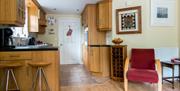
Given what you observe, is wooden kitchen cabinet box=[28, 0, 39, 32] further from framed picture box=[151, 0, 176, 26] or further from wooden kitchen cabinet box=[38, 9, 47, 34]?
framed picture box=[151, 0, 176, 26]

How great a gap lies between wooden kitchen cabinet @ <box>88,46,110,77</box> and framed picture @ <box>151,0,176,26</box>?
1481 mm

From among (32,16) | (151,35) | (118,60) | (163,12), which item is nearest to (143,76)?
(118,60)

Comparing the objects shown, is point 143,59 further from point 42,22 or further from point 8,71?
point 42,22

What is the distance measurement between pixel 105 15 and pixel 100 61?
4.34ft

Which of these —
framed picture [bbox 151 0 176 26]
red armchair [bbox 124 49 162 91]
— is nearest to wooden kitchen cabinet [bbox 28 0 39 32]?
red armchair [bbox 124 49 162 91]

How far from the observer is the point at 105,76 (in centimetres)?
525

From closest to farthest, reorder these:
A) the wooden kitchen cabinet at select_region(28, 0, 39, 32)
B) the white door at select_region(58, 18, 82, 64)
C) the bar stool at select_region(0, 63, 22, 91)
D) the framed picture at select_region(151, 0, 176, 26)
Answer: the bar stool at select_region(0, 63, 22, 91) → the framed picture at select_region(151, 0, 176, 26) → the wooden kitchen cabinet at select_region(28, 0, 39, 32) → the white door at select_region(58, 18, 82, 64)

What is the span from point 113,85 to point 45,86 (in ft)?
5.18

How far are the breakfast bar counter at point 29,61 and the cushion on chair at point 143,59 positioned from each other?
1747 millimetres

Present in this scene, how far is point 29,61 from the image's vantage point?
3.30 meters

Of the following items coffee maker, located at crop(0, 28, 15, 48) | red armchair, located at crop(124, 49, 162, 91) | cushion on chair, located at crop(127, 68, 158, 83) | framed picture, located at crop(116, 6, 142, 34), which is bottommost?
cushion on chair, located at crop(127, 68, 158, 83)

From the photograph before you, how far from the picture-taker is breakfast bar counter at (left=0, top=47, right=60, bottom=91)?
3.21 m

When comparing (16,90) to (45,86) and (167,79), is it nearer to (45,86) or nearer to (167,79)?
(45,86)

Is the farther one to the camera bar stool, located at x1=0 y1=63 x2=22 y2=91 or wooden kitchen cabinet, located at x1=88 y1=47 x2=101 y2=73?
wooden kitchen cabinet, located at x1=88 y1=47 x2=101 y2=73
